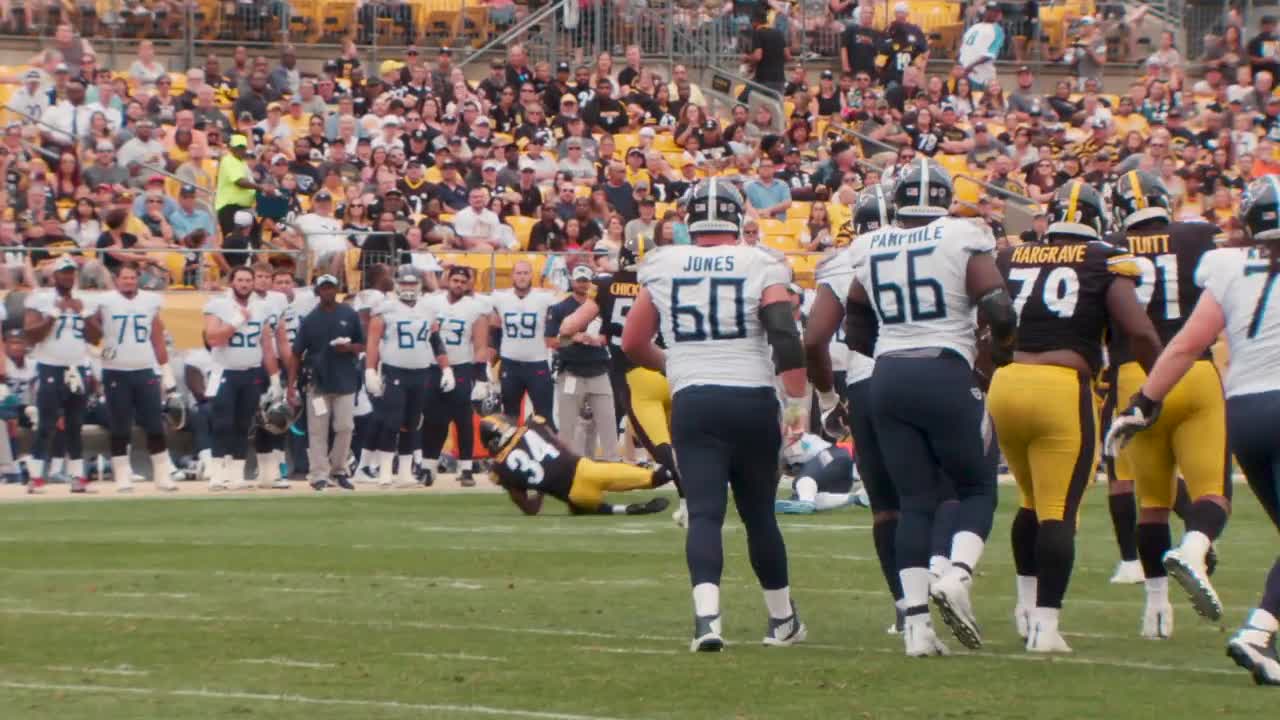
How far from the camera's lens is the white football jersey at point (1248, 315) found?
300 inches

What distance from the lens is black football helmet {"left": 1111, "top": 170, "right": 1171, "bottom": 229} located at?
9.65 meters

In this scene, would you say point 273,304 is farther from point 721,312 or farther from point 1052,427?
point 1052,427

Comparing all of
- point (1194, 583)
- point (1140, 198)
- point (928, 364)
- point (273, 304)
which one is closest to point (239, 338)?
point (273, 304)

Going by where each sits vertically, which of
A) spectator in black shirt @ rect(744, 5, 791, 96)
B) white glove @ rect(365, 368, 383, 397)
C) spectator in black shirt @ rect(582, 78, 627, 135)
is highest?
spectator in black shirt @ rect(744, 5, 791, 96)

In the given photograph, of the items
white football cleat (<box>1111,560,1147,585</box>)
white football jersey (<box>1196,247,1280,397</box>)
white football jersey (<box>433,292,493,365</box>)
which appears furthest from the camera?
white football jersey (<box>433,292,493,365</box>)

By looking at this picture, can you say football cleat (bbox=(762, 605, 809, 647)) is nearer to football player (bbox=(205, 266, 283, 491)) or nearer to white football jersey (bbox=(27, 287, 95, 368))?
football player (bbox=(205, 266, 283, 491))

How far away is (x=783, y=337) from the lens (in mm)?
8570

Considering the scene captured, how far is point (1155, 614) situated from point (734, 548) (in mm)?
4125

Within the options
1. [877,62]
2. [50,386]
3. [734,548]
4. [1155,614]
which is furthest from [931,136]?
[1155,614]

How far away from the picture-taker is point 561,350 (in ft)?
60.0

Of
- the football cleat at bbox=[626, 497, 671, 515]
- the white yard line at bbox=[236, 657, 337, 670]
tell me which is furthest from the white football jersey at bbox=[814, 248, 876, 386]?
the football cleat at bbox=[626, 497, 671, 515]

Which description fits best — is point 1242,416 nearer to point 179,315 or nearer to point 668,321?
point 668,321

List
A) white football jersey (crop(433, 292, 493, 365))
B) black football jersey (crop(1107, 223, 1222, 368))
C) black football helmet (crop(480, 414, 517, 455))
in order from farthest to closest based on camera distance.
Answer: white football jersey (crop(433, 292, 493, 365)), black football helmet (crop(480, 414, 517, 455)), black football jersey (crop(1107, 223, 1222, 368))

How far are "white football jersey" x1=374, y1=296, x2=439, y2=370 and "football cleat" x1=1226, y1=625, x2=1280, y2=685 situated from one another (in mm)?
13015
